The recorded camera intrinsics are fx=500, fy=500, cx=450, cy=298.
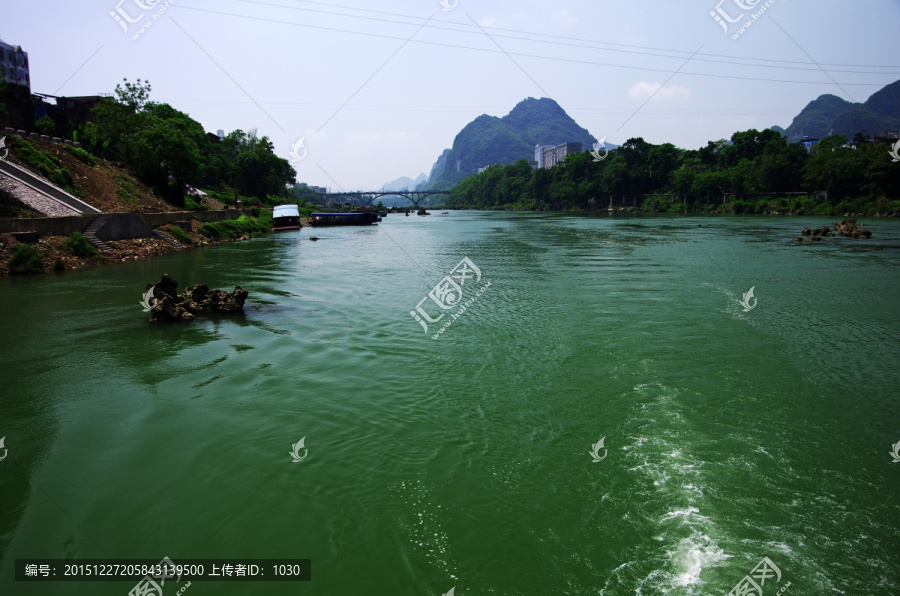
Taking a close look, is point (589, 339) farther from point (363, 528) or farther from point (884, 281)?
point (884, 281)

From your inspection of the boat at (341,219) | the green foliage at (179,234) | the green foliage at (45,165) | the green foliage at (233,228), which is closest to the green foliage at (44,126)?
the green foliage at (233,228)

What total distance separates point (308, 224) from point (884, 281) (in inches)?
2780

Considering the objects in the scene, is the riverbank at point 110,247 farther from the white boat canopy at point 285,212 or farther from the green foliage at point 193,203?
the white boat canopy at point 285,212

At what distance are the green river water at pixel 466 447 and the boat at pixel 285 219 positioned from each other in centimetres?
4789

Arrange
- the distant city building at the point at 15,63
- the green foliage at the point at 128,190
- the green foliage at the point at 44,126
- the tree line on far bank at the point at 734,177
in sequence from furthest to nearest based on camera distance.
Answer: the tree line on far bank at the point at 734,177, the distant city building at the point at 15,63, the green foliage at the point at 44,126, the green foliage at the point at 128,190

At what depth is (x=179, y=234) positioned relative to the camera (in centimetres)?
3553

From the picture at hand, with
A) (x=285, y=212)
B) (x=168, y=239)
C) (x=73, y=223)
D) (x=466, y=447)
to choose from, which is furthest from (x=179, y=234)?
(x=466, y=447)

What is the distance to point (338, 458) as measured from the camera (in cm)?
694

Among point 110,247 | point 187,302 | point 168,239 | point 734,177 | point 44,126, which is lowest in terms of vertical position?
point 187,302

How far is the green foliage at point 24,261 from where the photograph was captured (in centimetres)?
2134

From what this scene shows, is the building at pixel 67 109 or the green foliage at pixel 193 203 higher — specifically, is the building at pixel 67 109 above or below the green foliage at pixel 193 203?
above

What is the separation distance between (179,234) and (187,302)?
2432cm

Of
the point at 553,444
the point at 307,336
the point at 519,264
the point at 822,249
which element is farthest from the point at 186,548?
the point at 822,249

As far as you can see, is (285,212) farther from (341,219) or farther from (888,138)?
(888,138)
